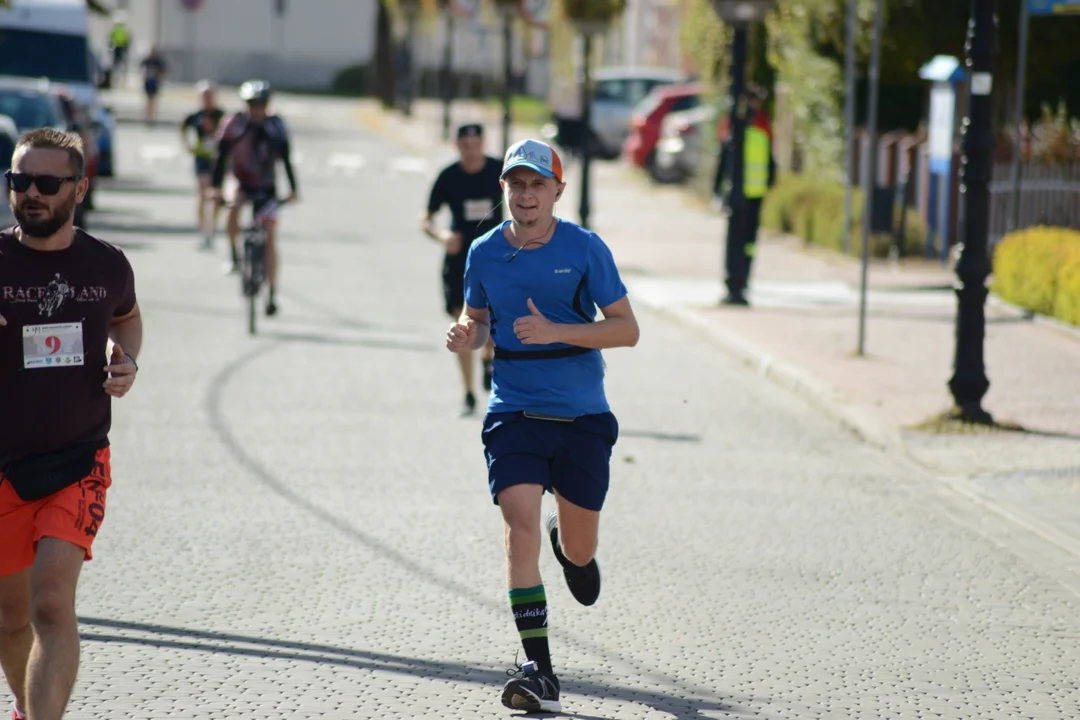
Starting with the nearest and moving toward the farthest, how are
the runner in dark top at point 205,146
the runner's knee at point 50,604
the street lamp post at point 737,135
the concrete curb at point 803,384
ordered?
the runner's knee at point 50,604 < the concrete curb at point 803,384 < the street lamp post at point 737,135 < the runner in dark top at point 205,146

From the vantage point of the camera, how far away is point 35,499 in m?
5.07

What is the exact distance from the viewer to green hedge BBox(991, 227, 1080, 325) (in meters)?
16.4

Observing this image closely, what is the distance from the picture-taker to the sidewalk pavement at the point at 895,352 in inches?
406

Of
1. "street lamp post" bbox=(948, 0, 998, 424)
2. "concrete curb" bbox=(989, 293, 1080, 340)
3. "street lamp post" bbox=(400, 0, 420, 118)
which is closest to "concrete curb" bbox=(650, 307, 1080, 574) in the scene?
"street lamp post" bbox=(948, 0, 998, 424)

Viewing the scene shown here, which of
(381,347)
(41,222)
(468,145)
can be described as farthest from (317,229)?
(41,222)

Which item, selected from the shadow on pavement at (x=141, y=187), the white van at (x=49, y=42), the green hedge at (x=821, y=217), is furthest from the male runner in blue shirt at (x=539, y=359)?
the white van at (x=49, y=42)

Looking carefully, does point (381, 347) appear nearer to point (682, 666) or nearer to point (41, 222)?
point (682, 666)

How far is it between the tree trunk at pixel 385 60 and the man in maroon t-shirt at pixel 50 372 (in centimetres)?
5891

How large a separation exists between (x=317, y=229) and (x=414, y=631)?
19.7m

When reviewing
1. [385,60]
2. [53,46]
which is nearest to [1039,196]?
[53,46]

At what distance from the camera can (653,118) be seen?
36.8 meters

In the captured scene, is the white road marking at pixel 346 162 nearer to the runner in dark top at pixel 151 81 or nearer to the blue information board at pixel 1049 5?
the runner in dark top at pixel 151 81

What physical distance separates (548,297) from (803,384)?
753cm

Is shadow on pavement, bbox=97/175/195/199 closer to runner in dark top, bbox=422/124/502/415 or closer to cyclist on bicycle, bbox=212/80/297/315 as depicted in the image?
cyclist on bicycle, bbox=212/80/297/315
